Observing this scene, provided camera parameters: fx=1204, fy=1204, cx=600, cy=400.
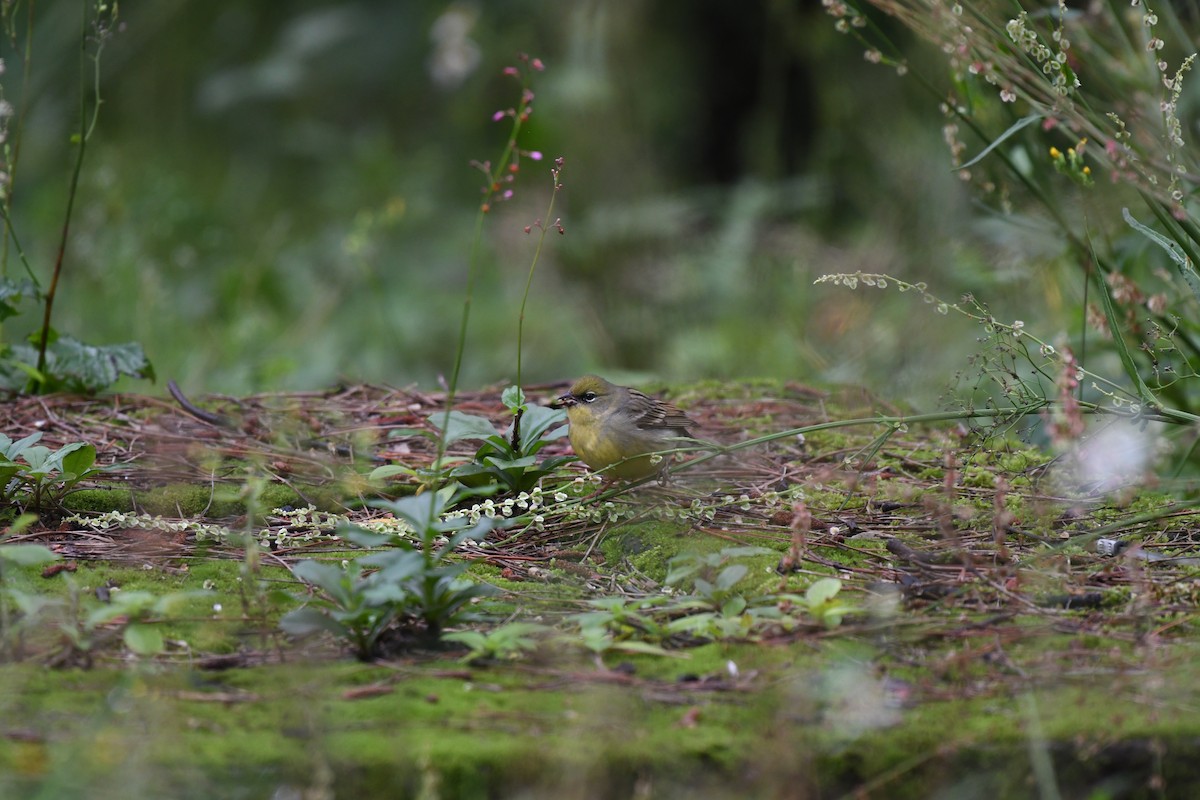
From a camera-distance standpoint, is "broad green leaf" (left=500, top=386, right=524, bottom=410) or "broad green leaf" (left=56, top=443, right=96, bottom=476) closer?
"broad green leaf" (left=56, top=443, right=96, bottom=476)

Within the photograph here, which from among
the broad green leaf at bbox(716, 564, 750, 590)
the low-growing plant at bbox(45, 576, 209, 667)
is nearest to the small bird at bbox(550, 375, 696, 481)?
the broad green leaf at bbox(716, 564, 750, 590)

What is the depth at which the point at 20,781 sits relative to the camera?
2.04m

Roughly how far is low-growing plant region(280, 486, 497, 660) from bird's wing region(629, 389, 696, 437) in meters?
1.38

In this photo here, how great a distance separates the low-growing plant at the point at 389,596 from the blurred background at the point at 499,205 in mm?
3642

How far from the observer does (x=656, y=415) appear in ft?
13.9

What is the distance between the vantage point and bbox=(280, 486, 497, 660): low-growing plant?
2564mm

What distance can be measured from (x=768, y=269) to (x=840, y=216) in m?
1.96

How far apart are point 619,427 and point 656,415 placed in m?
0.39

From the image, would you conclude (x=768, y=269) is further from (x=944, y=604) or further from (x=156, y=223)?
(x=944, y=604)

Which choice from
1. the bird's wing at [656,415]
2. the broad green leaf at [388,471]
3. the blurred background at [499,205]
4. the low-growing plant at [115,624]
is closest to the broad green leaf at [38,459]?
the low-growing plant at [115,624]

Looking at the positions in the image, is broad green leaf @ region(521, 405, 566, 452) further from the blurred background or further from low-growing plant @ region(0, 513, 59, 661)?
the blurred background

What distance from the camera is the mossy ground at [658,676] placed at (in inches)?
86.3

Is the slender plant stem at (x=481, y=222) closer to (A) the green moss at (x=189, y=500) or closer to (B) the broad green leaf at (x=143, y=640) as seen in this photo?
(A) the green moss at (x=189, y=500)

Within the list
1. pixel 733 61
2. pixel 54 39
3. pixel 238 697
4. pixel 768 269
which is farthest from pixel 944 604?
pixel 733 61
